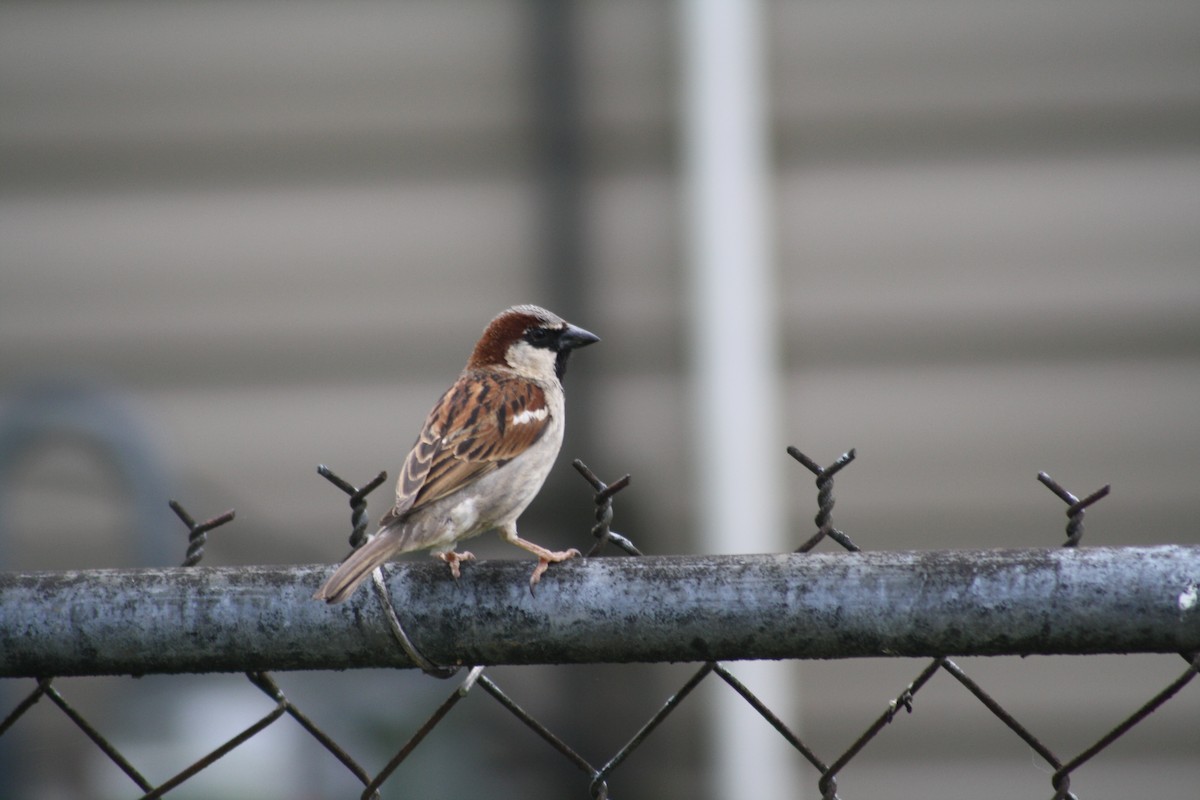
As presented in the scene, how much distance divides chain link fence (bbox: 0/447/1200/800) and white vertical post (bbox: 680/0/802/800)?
2553 millimetres

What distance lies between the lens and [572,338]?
9.29ft

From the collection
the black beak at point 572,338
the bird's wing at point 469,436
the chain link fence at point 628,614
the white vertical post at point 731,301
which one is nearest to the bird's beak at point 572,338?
the black beak at point 572,338

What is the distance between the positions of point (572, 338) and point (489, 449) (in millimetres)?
523

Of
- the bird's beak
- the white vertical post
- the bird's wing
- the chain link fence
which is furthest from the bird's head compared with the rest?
the chain link fence

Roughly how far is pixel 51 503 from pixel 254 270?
1.06 meters

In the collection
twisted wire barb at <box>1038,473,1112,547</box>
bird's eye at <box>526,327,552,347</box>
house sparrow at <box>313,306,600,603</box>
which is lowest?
house sparrow at <box>313,306,600,603</box>

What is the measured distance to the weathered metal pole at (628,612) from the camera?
4.18 ft

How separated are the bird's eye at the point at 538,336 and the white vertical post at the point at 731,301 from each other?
1201 mm

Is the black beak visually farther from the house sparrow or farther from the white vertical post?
the white vertical post

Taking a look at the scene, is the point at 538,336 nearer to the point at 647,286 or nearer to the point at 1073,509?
the point at 647,286

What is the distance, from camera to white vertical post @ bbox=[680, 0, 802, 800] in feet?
13.0

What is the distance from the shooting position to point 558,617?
1.32m

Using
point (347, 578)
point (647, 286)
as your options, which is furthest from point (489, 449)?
point (647, 286)

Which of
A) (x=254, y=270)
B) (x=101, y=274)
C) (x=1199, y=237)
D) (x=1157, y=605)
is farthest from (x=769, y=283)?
(x=1157, y=605)
